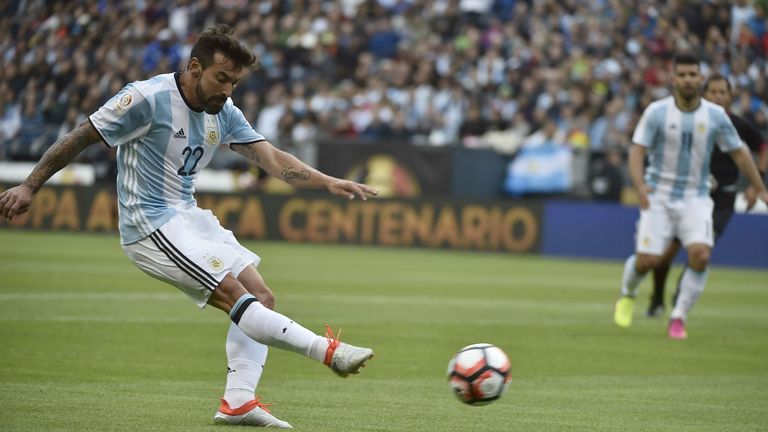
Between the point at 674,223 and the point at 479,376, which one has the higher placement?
the point at 674,223

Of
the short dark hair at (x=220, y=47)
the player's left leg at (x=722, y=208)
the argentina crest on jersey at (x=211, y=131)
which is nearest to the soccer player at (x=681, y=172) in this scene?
the player's left leg at (x=722, y=208)

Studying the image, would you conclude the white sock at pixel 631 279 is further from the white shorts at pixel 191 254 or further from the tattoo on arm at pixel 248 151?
→ the white shorts at pixel 191 254

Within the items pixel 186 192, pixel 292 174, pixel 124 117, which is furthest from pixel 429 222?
pixel 124 117

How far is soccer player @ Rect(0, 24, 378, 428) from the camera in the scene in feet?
21.7

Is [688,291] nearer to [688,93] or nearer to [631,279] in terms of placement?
[631,279]

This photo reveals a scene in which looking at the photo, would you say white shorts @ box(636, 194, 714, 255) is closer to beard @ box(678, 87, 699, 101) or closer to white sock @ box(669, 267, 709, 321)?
white sock @ box(669, 267, 709, 321)

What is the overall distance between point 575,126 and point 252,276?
1886cm

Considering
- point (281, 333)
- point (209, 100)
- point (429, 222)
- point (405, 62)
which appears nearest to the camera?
point (281, 333)

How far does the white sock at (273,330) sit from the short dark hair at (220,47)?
4.09 feet

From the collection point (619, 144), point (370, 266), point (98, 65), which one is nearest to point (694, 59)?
point (370, 266)

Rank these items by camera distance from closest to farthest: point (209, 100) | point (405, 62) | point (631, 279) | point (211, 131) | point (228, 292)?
point (228, 292) → point (209, 100) → point (211, 131) → point (631, 279) → point (405, 62)

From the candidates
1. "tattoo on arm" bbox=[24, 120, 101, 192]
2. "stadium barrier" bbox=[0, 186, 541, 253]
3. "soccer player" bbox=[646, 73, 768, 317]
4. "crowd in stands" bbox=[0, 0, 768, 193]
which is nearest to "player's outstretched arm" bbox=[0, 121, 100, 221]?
"tattoo on arm" bbox=[24, 120, 101, 192]

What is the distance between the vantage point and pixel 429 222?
26172mm

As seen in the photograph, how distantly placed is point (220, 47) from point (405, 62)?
2156 cm
